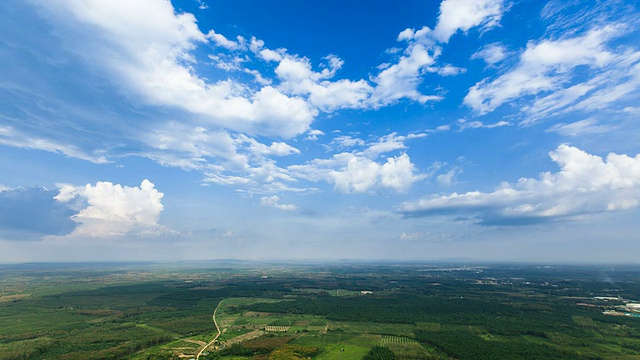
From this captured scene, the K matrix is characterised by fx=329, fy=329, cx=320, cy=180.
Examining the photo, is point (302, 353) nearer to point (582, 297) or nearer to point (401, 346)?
point (401, 346)

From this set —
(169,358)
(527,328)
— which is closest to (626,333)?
(527,328)

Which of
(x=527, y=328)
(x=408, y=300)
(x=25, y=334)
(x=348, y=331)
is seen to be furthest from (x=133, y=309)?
(x=527, y=328)

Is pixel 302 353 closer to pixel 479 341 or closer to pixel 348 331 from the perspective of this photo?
pixel 348 331

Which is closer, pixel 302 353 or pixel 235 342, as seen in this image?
pixel 302 353

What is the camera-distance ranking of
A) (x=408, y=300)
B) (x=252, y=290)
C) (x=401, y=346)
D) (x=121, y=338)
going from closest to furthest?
1. (x=401, y=346)
2. (x=121, y=338)
3. (x=408, y=300)
4. (x=252, y=290)

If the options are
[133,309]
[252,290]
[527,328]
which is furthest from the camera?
[252,290]

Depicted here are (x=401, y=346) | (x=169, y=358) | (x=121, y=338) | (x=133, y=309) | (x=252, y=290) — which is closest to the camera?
(x=169, y=358)

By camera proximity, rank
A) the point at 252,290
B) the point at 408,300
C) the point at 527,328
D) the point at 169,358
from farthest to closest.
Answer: the point at 252,290
the point at 408,300
the point at 527,328
the point at 169,358

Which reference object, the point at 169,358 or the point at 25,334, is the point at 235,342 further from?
the point at 25,334

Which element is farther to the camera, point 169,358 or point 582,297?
point 582,297
